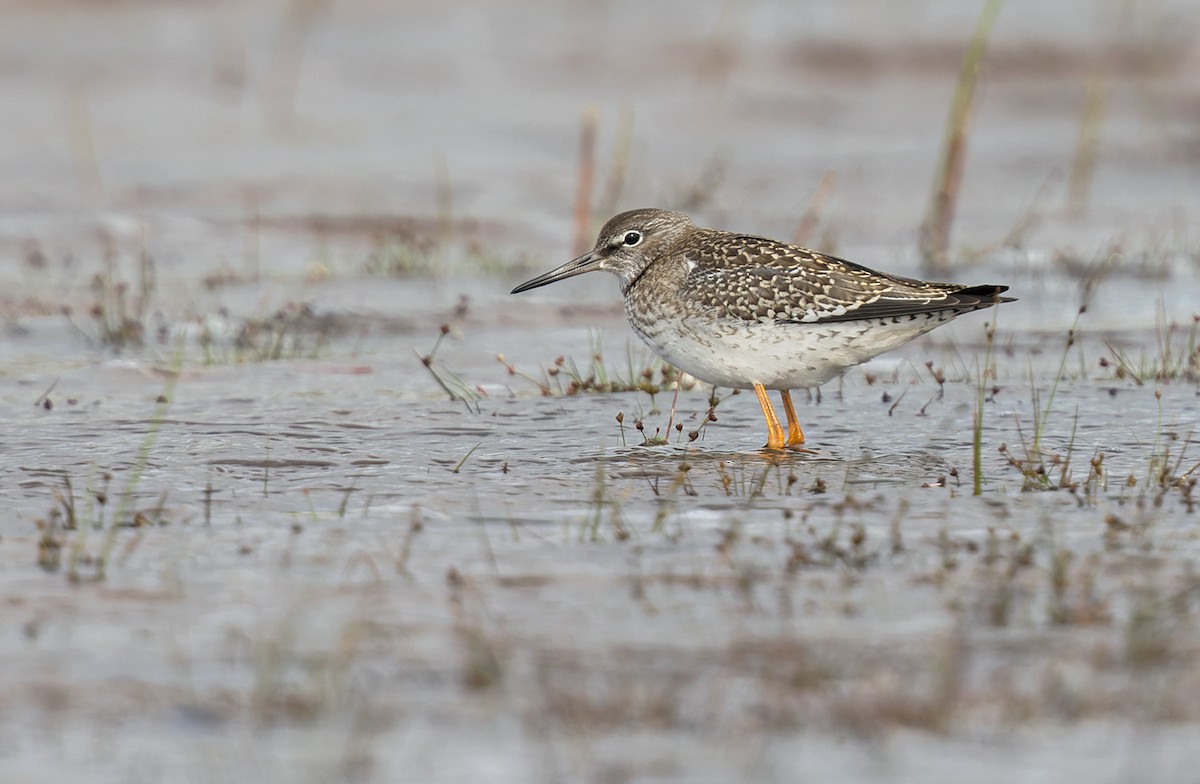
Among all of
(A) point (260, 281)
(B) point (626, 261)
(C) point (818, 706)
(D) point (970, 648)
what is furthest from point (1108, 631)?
(A) point (260, 281)

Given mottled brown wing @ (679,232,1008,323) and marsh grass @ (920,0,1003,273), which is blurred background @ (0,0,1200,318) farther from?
mottled brown wing @ (679,232,1008,323)

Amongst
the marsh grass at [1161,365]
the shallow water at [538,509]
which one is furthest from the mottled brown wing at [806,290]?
the marsh grass at [1161,365]

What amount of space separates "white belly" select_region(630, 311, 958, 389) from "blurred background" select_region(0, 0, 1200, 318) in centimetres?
514

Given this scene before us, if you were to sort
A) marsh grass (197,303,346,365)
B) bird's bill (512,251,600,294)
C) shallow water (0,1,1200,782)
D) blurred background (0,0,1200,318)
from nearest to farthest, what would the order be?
shallow water (0,1,1200,782) < bird's bill (512,251,600,294) < marsh grass (197,303,346,365) < blurred background (0,0,1200,318)

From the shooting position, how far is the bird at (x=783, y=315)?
27.8 ft

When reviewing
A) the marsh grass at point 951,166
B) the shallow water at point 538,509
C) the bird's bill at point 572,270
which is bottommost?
the shallow water at point 538,509

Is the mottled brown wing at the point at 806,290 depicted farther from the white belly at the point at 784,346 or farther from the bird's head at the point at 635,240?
the bird's head at the point at 635,240

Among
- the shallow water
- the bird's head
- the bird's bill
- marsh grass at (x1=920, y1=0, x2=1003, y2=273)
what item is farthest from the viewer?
marsh grass at (x1=920, y1=0, x2=1003, y2=273)

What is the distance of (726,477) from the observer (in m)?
7.40

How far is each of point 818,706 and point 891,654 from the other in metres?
0.48

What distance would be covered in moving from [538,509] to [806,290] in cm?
214

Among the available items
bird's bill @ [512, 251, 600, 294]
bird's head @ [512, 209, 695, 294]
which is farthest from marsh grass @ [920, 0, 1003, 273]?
bird's bill @ [512, 251, 600, 294]

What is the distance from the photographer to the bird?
847cm

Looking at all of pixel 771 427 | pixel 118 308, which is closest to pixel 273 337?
pixel 118 308
